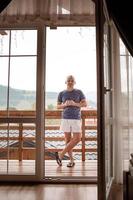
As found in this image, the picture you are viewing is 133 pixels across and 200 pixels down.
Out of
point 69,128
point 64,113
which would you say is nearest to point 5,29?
point 64,113

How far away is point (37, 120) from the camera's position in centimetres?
389

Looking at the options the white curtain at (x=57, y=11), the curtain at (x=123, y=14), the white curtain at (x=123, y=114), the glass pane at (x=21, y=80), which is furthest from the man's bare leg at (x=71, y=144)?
the curtain at (x=123, y=14)

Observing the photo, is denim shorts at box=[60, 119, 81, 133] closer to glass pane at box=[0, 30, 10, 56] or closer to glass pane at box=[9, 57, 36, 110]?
glass pane at box=[9, 57, 36, 110]

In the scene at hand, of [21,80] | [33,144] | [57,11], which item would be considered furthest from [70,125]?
[57,11]

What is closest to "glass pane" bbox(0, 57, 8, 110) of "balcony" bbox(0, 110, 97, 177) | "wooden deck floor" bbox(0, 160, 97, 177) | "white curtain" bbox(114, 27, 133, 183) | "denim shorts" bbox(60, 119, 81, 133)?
"balcony" bbox(0, 110, 97, 177)

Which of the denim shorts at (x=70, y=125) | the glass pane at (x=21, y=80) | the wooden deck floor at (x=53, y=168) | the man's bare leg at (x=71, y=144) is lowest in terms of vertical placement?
the wooden deck floor at (x=53, y=168)

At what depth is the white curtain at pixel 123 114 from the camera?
11.9 feet

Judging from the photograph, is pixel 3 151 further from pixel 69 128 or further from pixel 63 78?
pixel 63 78

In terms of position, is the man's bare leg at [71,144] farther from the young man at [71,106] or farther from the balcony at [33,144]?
the balcony at [33,144]

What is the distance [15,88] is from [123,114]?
5.06 ft

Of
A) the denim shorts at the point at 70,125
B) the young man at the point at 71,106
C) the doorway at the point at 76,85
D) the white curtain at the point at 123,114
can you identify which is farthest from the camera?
the doorway at the point at 76,85

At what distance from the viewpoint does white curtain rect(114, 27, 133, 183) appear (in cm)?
362

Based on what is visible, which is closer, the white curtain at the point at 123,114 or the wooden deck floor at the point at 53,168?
the white curtain at the point at 123,114

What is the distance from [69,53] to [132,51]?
305cm
